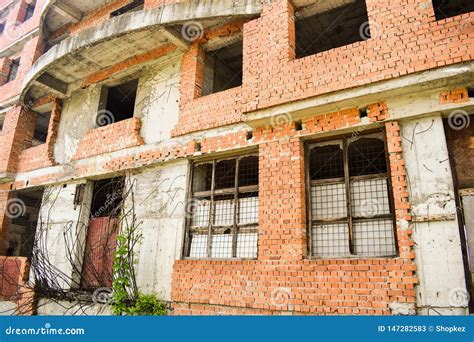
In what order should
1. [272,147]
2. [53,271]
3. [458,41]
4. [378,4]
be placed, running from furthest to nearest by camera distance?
1. [53,271]
2. [272,147]
3. [378,4]
4. [458,41]

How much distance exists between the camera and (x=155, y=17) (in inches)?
295

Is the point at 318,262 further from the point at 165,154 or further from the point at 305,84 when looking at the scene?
the point at 165,154

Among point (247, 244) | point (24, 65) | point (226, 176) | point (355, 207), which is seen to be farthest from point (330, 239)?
point (24, 65)

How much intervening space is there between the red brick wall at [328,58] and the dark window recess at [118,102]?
12.0 ft

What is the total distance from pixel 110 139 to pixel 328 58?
5848mm

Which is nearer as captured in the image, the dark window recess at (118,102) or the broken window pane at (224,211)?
the broken window pane at (224,211)

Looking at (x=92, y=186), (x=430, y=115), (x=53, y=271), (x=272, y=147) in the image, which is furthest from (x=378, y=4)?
(x=53, y=271)


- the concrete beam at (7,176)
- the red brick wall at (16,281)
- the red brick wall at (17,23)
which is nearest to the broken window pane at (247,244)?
the red brick wall at (16,281)

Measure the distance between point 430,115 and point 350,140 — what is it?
1227 mm

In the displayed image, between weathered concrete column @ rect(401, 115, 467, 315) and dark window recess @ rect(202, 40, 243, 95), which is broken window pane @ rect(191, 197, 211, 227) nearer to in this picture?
dark window recess @ rect(202, 40, 243, 95)

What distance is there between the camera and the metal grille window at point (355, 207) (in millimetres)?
5113

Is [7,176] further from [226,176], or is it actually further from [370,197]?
[370,197]

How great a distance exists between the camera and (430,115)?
16.2ft

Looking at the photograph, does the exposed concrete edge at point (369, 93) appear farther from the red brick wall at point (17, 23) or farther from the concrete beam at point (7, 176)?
the red brick wall at point (17, 23)
